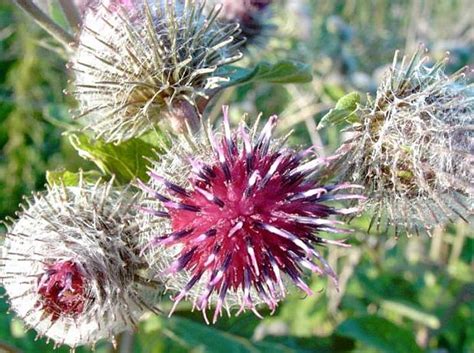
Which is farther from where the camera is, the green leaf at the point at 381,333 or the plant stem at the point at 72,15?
the green leaf at the point at 381,333

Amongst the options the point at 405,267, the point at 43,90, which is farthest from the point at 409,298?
the point at 43,90

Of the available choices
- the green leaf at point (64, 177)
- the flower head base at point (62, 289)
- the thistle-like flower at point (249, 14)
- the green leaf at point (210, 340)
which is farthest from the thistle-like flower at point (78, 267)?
the thistle-like flower at point (249, 14)

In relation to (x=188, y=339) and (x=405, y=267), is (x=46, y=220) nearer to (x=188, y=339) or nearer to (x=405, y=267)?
(x=188, y=339)

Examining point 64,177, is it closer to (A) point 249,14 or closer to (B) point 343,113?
(B) point 343,113

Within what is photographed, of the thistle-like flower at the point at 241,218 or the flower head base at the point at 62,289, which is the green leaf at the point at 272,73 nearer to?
the thistle-like flower at the point at 241,218

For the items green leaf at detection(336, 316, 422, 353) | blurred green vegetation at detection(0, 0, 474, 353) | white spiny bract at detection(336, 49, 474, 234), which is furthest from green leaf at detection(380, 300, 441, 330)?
white spiny bract at detection(336, 49, 474, 234)

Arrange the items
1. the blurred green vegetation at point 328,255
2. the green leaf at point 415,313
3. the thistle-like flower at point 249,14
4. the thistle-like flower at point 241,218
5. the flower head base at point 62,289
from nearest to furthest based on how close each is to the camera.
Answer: the thistle-like flower at point 241,218, the flower head base at point 62,289, the thistle-like flower at point 249,14, the blurred green vegetation at point 328,255, the green leaf at point 415,313

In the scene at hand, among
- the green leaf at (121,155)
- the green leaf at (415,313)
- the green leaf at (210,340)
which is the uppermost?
the green leaf at (121,155)
